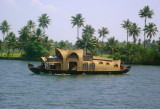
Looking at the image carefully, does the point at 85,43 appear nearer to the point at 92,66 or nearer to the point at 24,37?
the point at 24,37

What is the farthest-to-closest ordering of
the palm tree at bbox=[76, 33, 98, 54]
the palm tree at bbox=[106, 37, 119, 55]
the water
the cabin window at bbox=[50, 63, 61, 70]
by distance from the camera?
1. the palm tree at bbox=[106, 37, 119, 55]
2. the palm tree at bbox=[76, 33, 98, 54]
3. the cabin window at bbox=[50, 63, 61, 70]
4. the water

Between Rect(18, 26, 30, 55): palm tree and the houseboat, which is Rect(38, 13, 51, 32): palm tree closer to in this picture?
Rect(18, 26, 30, 55): palm tree

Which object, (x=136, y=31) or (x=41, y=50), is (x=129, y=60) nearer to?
(x=136, y=31)

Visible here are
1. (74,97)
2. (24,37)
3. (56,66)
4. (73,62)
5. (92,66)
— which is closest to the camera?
(74,97)

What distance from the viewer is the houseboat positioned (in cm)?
4547

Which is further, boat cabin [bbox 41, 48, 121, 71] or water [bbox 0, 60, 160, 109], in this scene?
boat cabin [bbox 41, 48, 121, 71]

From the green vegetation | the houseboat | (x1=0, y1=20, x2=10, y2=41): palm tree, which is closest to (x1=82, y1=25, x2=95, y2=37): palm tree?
the green vegetation

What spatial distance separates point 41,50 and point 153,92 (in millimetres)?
70434

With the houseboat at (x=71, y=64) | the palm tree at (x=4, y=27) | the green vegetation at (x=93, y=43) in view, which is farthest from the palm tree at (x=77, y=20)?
the houseboat at (x=71, y=64)

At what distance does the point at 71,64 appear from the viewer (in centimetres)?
4672

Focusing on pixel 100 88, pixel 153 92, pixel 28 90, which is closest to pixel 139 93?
pixel 153 92

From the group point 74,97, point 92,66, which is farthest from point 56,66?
point 74,97

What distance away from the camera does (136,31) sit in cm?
10312

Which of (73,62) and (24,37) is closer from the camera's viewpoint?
(73,62)
